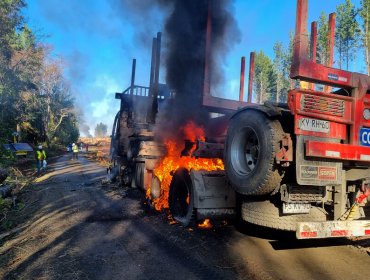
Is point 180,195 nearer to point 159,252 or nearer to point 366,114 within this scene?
point 159,252

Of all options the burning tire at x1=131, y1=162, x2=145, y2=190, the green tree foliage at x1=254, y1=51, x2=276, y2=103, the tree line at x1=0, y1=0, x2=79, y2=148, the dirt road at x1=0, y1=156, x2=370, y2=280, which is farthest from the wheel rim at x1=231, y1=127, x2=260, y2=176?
the green tree foliage at x1=254, y1=51, x2=276, y2=103

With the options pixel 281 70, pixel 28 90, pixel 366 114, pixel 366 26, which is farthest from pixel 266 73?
pixel 366 114

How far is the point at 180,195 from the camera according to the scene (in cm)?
645

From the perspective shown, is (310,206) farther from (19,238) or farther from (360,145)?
(19,238)

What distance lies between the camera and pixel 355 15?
34062 millimetres

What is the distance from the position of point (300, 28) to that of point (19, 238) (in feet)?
18.6

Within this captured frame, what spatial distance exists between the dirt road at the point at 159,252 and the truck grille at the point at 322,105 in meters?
2.05

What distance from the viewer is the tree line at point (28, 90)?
20.8m

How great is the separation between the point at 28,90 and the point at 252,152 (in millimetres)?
30866

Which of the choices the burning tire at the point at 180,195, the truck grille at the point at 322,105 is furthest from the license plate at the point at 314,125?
the burning tire at the point at 180,195

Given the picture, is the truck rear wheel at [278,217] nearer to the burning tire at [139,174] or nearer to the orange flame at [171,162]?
the orange flame at [171,162]

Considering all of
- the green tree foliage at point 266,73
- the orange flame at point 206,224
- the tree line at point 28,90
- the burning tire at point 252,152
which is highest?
the green tree foliage at point 266,73

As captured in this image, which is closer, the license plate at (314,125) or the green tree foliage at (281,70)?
the license plate at (314,125)

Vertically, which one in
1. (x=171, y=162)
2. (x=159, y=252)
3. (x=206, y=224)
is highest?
(x=171, y=162)
